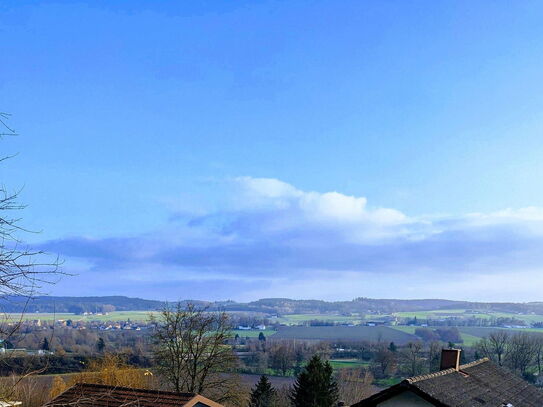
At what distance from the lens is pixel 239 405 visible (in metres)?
37.2

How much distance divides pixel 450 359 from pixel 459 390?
3.38 meters

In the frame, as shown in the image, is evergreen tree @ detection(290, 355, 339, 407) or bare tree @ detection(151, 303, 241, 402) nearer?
bare tree @ detection(151, 303, 241, 402)

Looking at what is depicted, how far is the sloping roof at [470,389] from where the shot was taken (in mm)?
18672

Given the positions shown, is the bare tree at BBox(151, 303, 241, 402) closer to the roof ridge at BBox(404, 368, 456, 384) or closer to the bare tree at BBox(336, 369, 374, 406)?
the roof ridge at BBox(404, 368, 456, 384)

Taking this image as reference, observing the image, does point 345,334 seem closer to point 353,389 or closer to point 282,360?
point 282,360

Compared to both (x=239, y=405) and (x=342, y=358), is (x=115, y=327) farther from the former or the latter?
(x=239, y=405)

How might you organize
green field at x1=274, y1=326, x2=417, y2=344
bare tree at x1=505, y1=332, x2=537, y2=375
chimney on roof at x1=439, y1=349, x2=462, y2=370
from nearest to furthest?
chimney on roof at x1=439, y1=349, x2=462, y2=370
bare tree at x1=505, y1=332, x2=537, y2=375
green field at x1=274, y1=326, x2=417, y2=344

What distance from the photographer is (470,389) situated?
20.6 m

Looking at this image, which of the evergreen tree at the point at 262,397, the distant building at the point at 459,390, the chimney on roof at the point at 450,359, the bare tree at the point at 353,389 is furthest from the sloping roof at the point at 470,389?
the bare tree at the point at 353,389

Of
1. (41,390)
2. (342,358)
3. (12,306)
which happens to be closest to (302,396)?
(41,390)

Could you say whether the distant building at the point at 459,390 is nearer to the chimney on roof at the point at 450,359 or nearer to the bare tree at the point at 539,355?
the chimney on roof at the point at 450,359

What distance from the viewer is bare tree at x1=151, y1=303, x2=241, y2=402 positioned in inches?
1471

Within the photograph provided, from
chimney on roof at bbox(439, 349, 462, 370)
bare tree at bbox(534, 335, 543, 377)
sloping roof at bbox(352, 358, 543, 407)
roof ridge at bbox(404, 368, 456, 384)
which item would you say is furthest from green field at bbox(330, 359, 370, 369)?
roof ridge at bbox(404, 368, 456, 384)

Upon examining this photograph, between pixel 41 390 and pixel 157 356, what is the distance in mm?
6954
